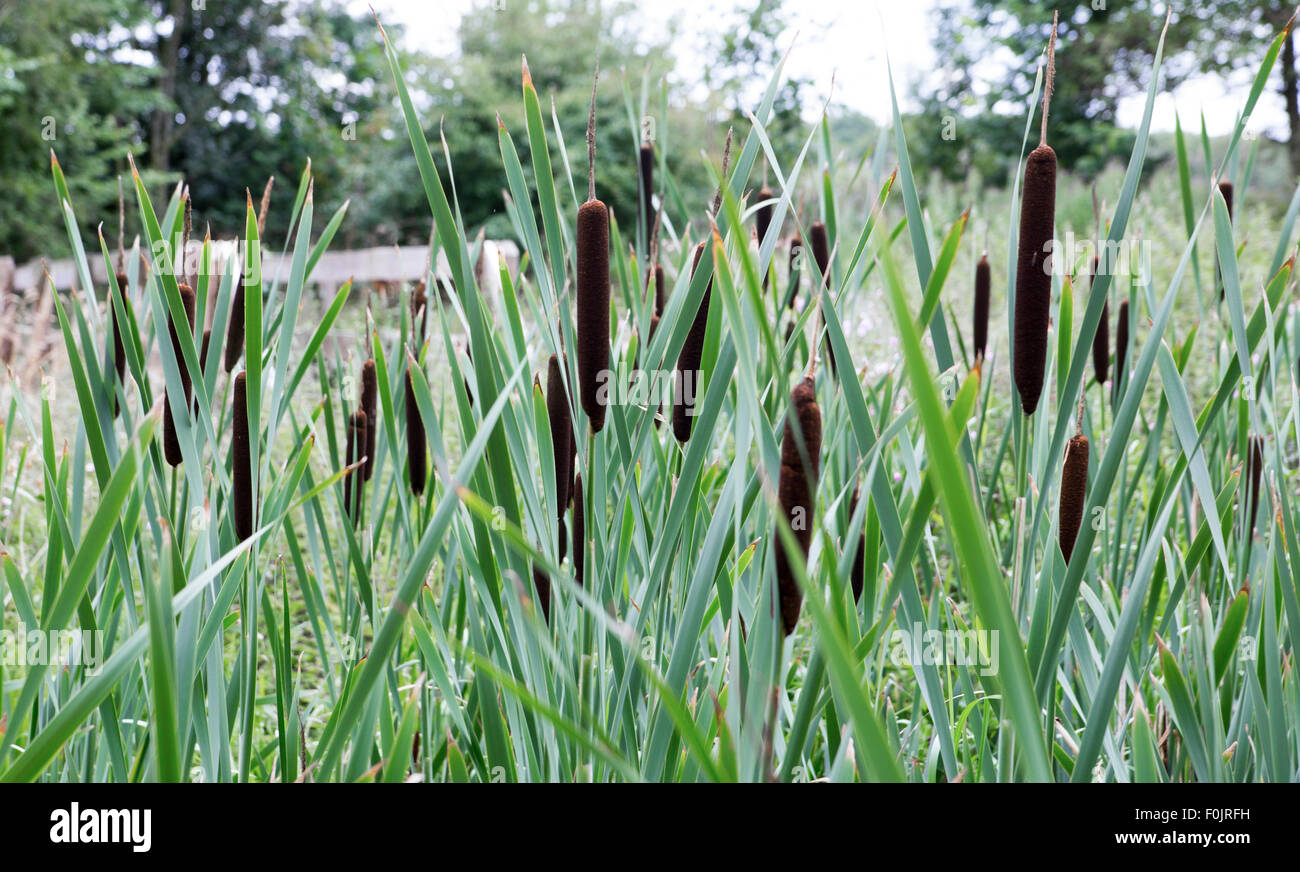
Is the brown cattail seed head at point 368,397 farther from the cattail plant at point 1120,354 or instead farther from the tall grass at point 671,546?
the cattail plant at point 1120,354

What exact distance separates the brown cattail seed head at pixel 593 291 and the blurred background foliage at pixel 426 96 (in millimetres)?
6129

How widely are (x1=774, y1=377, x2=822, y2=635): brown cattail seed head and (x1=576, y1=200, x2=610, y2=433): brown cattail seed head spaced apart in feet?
0.65

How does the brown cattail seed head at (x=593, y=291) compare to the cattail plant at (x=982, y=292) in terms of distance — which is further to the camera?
the cattail plant at (x=982, y=292)

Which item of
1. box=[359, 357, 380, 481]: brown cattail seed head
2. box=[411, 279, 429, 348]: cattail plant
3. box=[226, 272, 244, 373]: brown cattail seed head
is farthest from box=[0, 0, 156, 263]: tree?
box=[226, 272, 244, 373]: brown cattail seed head

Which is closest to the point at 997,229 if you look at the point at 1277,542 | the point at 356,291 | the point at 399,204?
the point at 356,291

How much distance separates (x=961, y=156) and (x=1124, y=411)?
44.3 ft

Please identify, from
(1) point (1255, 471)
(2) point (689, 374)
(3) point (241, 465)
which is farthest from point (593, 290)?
(1) point (1255, 471)

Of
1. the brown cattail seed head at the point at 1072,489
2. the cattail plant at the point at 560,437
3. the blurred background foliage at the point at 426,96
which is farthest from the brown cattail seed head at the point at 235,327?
the blurred background foliage at the point at 426,96

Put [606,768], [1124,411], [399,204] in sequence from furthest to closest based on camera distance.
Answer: [399,204]
[606,768]
[1124,411]

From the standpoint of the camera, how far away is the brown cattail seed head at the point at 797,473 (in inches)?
15.8

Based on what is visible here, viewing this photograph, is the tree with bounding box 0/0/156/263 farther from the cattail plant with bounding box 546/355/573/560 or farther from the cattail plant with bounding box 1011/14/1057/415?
the cattail plant with bounding box 1011/14/1057/415

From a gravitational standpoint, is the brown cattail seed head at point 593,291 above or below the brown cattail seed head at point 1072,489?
above

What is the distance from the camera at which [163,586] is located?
1.41ft
